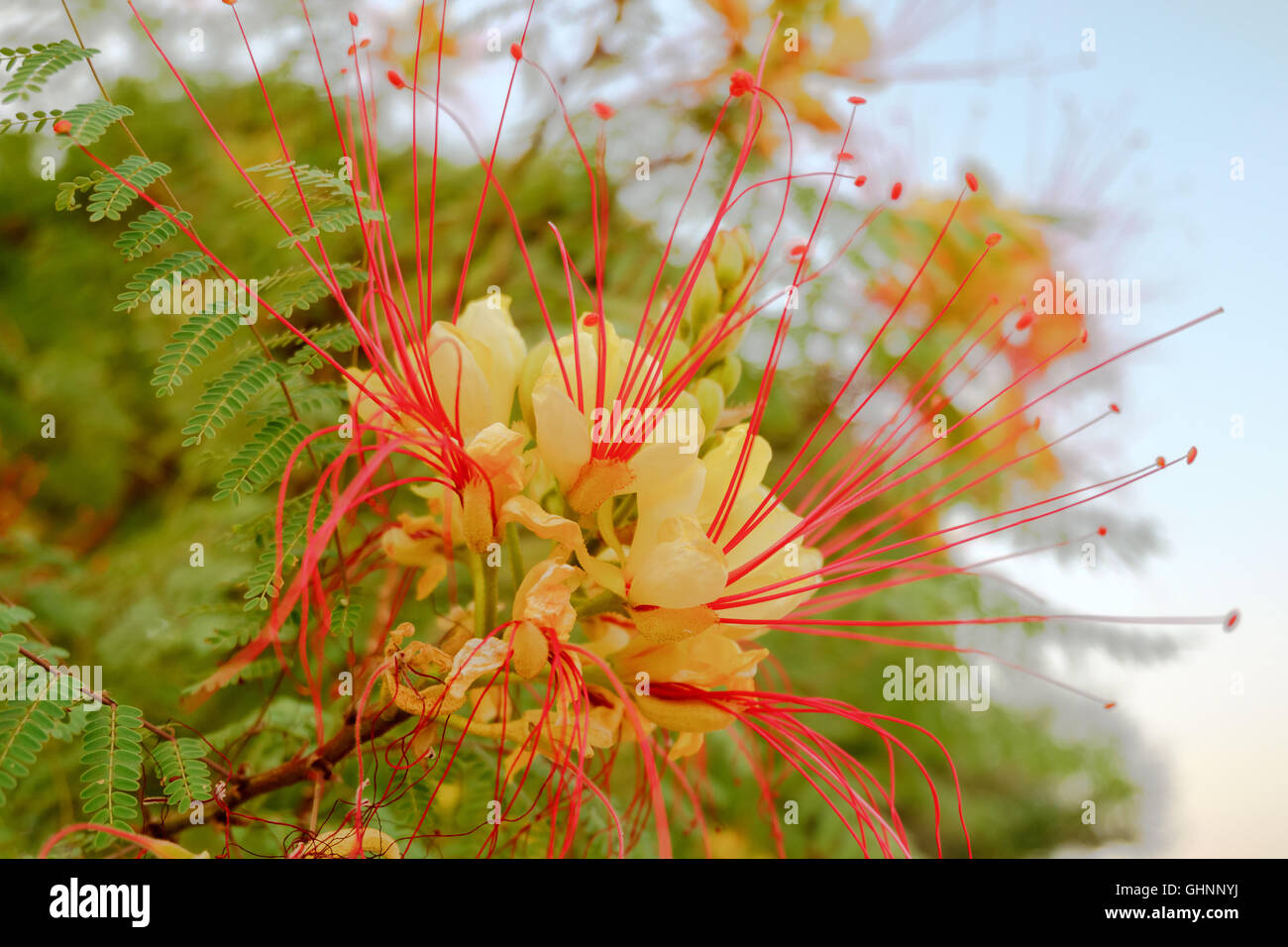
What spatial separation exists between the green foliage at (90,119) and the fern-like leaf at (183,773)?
1.80 feet

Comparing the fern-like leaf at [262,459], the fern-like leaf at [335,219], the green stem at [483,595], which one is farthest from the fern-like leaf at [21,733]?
the fern-like leaf at [335,219]

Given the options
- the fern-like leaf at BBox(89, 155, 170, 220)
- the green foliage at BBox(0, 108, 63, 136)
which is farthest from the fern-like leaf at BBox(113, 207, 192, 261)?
the green foliage at BBox(0, 108, 63, 136)

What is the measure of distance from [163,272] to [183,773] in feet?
1.51

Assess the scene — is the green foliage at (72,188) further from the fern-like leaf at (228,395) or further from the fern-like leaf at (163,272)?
the fern-like leaf at (228,395)

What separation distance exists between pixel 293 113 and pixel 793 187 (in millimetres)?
919

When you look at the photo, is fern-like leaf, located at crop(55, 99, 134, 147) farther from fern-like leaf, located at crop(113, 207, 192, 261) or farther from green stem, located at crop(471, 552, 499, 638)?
green stem, located at crop(471, 552, 499, 638)

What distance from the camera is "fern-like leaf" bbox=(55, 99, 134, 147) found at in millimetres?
832

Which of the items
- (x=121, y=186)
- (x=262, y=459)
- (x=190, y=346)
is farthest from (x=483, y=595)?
(x=121, y=186)

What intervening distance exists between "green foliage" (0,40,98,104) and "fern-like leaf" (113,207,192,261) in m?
0.16

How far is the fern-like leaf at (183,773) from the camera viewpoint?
2.69ft

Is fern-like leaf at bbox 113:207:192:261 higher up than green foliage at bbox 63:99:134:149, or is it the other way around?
green foliage at bbox 63:99:134:149

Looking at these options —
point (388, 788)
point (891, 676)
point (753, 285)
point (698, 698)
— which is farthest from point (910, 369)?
point (388, 788)

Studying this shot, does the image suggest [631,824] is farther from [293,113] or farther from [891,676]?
[293,113]

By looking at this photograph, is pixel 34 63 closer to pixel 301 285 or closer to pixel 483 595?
pixel 301 285
